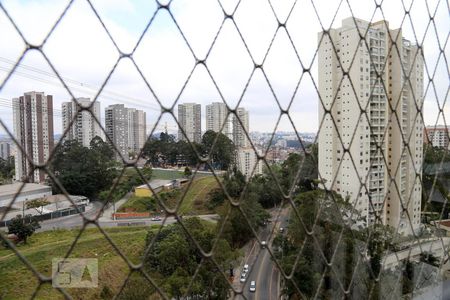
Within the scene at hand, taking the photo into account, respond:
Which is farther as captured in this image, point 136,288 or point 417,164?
point 136,288

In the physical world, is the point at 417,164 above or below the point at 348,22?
below

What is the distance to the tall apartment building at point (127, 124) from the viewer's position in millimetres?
620

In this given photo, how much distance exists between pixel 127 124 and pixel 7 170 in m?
0.20

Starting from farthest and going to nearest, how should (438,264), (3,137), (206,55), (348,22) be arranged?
1. (438,264)
2. (348,22)
3. (206,55)
4. (3,137)

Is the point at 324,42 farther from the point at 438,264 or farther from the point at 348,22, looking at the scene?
the point at 438,264

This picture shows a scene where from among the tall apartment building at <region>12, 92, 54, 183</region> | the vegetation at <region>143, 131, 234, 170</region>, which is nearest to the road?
the vegetation at <region>143, 131, 234, 170</region>

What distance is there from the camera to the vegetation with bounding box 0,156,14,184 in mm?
598

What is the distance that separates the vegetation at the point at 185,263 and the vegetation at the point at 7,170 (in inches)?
14.5

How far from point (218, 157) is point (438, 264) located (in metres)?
0.62

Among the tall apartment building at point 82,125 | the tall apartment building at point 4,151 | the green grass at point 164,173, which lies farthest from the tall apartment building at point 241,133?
the tall apartment building at point 4,151

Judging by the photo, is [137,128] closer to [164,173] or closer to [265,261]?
[164,173]

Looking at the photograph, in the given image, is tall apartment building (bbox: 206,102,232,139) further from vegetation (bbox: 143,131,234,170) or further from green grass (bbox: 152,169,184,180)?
green grass (bbox: 152,169,184,180)

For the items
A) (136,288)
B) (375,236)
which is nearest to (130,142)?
(375,236)

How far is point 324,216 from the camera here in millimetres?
1011
